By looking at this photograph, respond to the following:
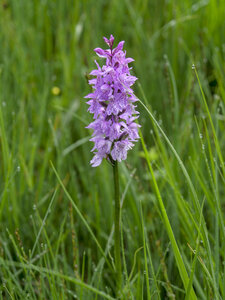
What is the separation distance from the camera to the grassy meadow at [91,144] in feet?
7.04

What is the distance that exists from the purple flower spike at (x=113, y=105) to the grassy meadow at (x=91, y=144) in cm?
37

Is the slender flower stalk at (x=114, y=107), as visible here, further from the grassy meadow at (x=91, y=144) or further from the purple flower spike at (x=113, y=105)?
the grassy meadow at (x=91, y=144)

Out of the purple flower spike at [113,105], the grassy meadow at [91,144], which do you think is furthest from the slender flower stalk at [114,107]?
the grassy meadow at [91,144]

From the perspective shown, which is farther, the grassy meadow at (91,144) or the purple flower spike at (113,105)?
the grassy meadow at (91,144)

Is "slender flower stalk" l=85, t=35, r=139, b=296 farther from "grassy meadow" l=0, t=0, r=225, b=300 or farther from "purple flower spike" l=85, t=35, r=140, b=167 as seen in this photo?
"grassy meadow" l=0, t=0, r=225, b=300

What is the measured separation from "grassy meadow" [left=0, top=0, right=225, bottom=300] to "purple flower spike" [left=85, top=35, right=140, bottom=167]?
366 millimetres

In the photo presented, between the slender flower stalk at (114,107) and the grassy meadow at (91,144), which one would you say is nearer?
the slender flower stalk at (114,107)

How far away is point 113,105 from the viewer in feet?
5.06

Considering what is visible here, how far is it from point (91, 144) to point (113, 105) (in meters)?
1.41

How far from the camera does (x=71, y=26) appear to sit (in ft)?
13.7

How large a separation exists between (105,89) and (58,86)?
235cm

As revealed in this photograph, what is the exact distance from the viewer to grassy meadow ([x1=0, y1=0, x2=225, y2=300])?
84.4 inches

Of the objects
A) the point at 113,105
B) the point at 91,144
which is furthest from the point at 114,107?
the point at 91,144

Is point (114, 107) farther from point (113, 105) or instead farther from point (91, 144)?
point (91, 144)
